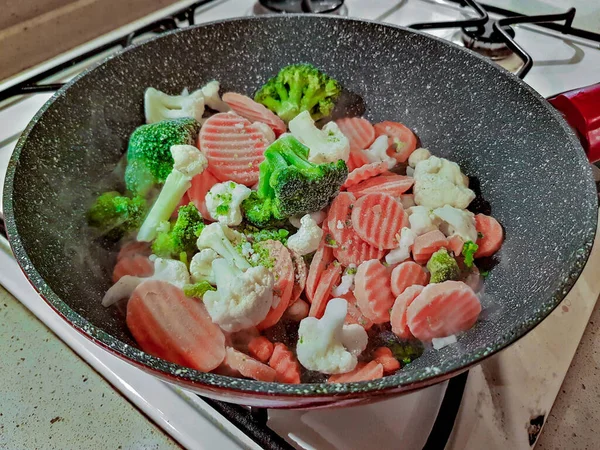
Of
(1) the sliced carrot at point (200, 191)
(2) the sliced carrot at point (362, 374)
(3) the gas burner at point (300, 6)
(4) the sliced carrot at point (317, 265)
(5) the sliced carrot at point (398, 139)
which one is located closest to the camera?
(2) the sliced carrot at point (362, 374)

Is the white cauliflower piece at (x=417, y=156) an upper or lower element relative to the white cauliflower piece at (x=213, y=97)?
lower

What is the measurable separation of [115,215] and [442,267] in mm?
576

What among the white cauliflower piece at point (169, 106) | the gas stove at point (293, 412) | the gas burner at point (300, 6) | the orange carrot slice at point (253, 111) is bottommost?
the gas stove at point (293, 412)

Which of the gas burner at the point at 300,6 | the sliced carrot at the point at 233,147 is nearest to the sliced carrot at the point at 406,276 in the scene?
the sliced carrot at the point at 233,147

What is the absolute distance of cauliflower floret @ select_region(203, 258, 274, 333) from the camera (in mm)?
708

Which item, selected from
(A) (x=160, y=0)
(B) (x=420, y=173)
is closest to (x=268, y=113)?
(B) (x=420, y=173)

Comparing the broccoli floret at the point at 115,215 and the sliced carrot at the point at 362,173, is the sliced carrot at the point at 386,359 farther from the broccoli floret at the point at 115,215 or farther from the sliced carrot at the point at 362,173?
the broccoli floret at the point at 115,215

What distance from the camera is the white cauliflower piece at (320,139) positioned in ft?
3.09

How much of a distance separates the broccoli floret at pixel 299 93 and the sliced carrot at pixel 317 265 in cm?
34

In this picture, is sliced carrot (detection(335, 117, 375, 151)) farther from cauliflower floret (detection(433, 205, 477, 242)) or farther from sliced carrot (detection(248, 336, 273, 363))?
sliced carrot (detection(248, 336, 273, 363))

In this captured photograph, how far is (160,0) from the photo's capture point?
1.54 metres

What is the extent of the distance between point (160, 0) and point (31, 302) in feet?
3.59

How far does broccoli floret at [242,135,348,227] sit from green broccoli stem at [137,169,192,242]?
123 mm

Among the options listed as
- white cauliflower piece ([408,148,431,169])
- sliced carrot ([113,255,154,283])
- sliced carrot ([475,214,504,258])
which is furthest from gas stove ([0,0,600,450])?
white cauliflower piece ([408,148,431,169])
